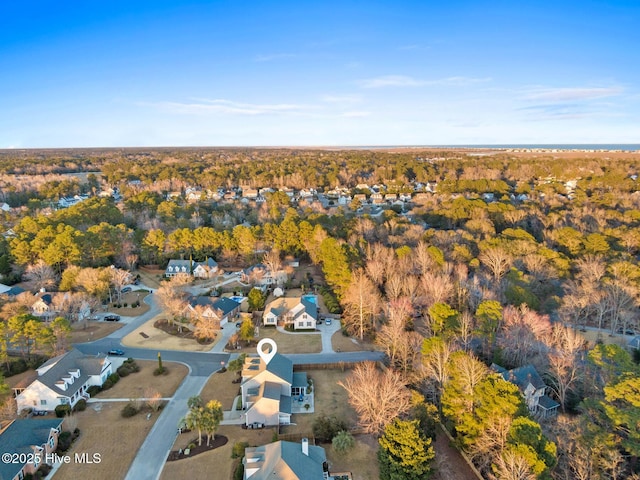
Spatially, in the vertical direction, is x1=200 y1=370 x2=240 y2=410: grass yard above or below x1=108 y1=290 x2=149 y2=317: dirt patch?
below

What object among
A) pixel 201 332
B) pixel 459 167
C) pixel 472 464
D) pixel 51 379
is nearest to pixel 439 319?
pixel 472 464

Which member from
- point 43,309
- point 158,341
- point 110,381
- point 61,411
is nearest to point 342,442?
point 61,411

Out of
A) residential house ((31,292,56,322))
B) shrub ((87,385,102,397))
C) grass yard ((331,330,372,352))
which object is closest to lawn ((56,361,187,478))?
shrub ((87,385,102,397))

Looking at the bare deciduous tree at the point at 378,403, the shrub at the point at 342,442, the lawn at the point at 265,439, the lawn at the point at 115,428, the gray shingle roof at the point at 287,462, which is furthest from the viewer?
the bare deciduous tree at the point at 378,403

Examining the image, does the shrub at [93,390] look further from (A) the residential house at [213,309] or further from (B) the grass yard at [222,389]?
(A) the residential house at [213,309]

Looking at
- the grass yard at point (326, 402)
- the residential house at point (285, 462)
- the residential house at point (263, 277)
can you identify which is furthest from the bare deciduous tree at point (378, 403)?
the residential house at point (263, 277)

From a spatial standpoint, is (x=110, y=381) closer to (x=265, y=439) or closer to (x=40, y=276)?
(x=265, y=439)

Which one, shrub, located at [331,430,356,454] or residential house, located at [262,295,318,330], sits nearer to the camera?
shrub, located at [331,430,356,454]

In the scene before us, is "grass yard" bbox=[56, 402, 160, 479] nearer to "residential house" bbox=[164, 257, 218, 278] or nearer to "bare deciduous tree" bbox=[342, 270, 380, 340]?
"bare deciduous tree" bbox=[342, 270, 380, 340]
